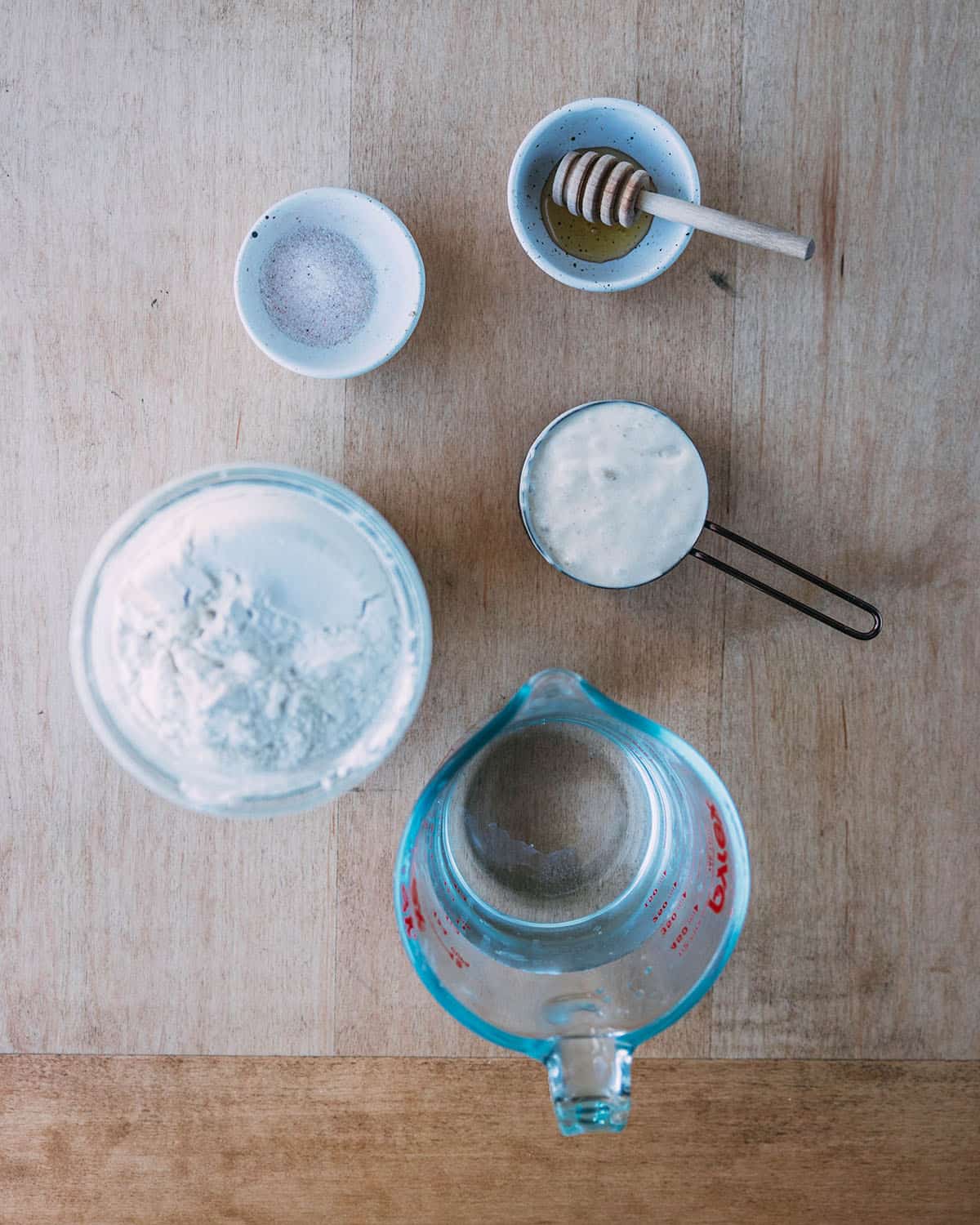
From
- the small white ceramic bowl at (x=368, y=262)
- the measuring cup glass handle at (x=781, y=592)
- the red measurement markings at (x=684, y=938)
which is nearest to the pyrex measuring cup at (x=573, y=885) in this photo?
the red measurement markings at (x=684, y=938)

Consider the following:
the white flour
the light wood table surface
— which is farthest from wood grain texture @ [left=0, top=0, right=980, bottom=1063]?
the white flour

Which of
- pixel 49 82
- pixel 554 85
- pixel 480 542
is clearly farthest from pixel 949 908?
pixel 49 82

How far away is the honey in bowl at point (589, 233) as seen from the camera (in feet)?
1.99

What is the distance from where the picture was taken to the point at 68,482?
0.62 metres

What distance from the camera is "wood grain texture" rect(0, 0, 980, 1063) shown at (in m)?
0.61

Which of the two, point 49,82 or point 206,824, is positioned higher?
point 49,82

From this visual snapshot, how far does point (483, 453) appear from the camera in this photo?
0.61 m

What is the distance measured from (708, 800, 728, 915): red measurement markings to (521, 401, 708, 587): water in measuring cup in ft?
0.51

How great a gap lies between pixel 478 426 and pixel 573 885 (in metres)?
0.31

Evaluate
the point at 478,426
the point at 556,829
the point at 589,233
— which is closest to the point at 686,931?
the point at 556,829

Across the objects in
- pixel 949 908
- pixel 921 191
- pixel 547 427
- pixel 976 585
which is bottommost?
pixel 949 908

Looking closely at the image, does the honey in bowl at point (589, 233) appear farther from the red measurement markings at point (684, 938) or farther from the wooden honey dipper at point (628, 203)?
the red measurement markings at point (684, 938)

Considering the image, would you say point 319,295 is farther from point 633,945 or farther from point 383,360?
point 633,945

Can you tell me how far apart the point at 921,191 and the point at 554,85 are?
0.84ft
